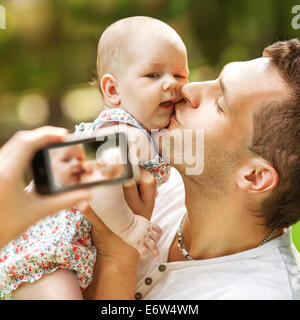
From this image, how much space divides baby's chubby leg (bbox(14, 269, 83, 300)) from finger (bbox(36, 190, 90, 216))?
58 centimetres

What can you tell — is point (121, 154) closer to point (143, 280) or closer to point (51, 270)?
point (51, 270)

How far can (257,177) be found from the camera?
1.62 metres

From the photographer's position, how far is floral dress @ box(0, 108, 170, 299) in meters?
1.47

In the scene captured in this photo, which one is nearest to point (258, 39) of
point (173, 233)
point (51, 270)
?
point (173, 233)

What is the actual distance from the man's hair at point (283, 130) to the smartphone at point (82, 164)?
635mm

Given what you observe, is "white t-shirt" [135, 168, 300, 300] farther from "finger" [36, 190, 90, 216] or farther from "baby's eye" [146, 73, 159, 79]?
"finger" [36, 190, 90, 216]

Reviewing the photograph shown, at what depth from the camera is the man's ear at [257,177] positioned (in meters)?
1.58

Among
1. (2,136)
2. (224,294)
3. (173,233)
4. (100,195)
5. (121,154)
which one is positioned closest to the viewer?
(121,154)

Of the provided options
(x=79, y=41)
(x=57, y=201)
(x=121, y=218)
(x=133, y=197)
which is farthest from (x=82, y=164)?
(x=79, y=41)

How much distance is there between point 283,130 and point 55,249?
2.67ft

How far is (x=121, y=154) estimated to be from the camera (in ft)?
3.58

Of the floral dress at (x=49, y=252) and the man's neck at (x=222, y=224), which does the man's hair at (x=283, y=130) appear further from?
the floral dress at (x=49, y=252)

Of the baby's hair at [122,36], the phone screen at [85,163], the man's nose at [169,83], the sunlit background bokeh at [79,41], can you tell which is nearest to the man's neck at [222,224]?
the man's nose at [169,83]
